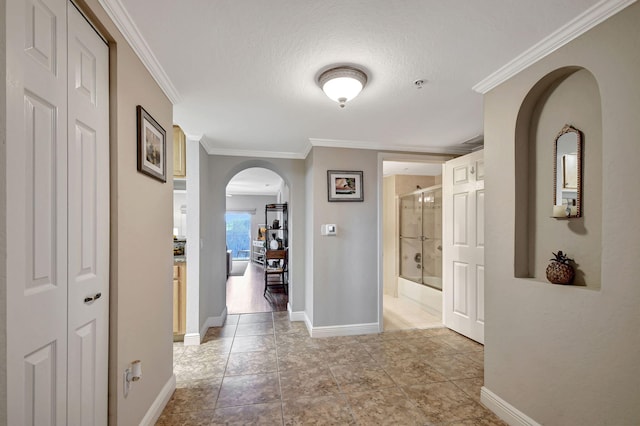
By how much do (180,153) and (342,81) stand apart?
2088 mm

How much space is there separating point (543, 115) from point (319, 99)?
1.51 m

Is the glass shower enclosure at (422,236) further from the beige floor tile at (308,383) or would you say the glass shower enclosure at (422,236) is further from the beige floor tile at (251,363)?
the beige floor tile at (251,363)

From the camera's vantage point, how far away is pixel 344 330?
10.9 ft

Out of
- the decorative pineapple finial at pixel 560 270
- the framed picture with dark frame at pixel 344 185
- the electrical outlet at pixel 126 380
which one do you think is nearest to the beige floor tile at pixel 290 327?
the framed picture with dark frame at pixel 344 185

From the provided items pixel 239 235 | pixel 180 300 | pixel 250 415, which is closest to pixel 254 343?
pixel 180 300

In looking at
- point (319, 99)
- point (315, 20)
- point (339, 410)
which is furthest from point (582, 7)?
point (339, 410)

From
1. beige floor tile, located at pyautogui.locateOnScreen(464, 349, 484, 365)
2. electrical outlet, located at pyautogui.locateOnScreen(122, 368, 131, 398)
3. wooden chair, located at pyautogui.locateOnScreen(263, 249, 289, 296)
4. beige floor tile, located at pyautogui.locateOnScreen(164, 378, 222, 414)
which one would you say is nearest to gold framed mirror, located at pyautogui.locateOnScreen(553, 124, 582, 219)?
beige floor tile, located at pyautogui.locateOnScreen(464, 349, 484, 365)

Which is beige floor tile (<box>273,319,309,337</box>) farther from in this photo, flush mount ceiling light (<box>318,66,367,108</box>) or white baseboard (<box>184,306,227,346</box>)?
flush mount ceiling light (<box>318,66,367,108</box>)

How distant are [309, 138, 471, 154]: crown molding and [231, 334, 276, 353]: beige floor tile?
2.30m

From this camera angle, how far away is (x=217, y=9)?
1306mm

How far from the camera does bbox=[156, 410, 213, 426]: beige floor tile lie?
1830mm

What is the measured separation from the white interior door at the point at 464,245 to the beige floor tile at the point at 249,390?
89.2 inches

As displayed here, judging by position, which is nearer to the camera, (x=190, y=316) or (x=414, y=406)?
(x=414, y=406)

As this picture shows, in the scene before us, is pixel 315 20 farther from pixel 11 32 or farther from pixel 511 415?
pixel 511 415
